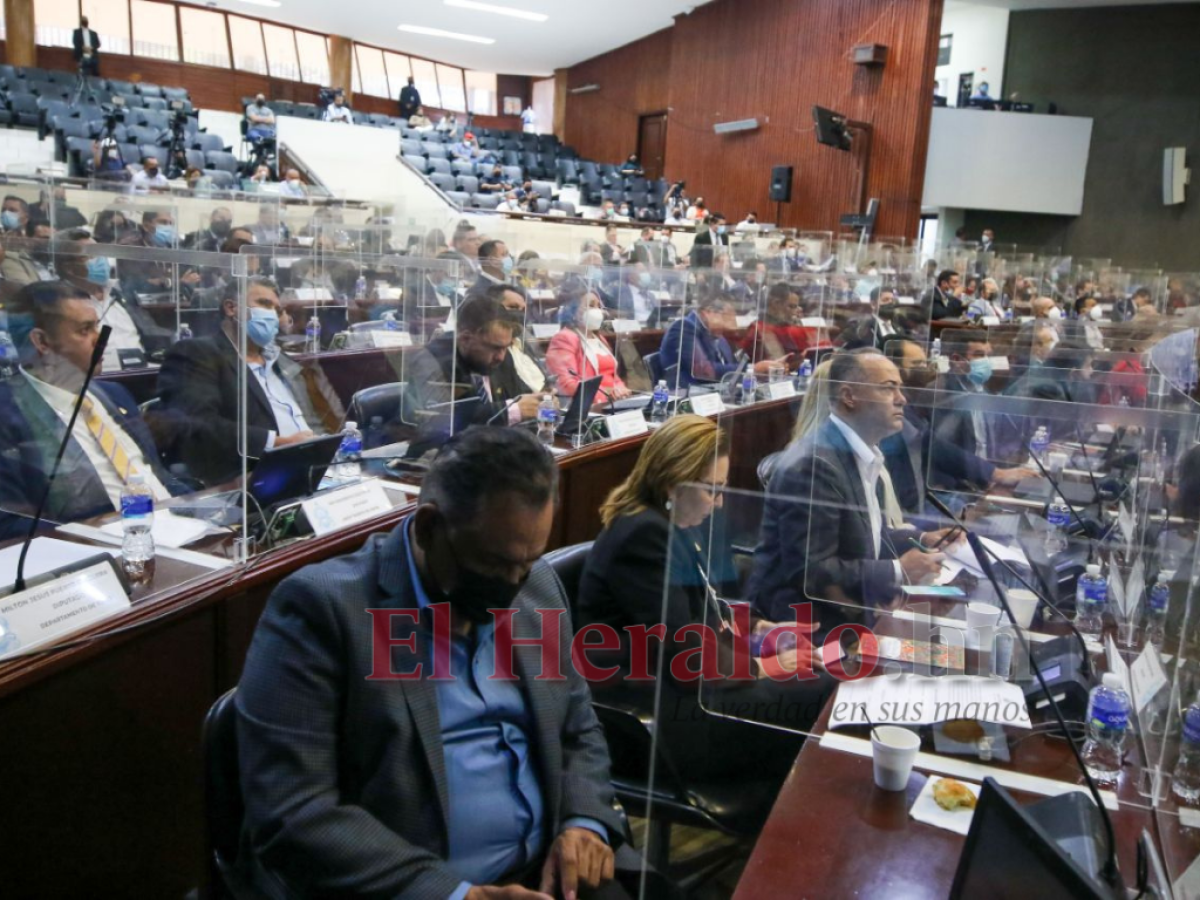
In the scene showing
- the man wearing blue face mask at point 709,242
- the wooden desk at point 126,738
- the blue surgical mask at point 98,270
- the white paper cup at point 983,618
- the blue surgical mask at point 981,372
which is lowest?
the wooden desk at point 126,738

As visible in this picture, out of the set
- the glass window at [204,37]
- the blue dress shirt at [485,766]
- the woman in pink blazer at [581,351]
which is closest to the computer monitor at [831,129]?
the woman in pink blazer at [581,351]

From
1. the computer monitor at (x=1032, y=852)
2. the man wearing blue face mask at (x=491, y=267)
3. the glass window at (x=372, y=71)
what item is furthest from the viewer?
the glass window at (x=372, y=71)

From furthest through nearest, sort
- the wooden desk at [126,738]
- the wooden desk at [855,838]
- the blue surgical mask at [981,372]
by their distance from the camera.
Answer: the blue surgical mask at [981,372] < the wooden desk at [126,738] < the wooden desk at [855,838]

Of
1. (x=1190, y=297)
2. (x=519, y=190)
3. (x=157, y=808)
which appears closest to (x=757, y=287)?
(x=157, y=808)

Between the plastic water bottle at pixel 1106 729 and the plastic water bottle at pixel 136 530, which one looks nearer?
the plastic water bottle at pixel 1106 729

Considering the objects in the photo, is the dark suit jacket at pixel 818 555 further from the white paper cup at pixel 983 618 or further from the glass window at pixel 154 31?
the glass window at pixel 154 31

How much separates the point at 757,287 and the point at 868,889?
16.3ft

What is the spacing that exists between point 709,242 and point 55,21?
10400 millimetres

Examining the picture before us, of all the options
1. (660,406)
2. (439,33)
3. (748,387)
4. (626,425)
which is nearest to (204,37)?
(439,33)

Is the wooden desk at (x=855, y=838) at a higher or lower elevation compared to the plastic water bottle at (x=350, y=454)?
lower

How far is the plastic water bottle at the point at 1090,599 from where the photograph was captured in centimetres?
199

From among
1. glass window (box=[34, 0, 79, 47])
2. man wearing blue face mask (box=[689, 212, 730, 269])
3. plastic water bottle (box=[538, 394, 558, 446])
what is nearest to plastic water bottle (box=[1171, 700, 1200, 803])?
plastic water bottle (box=[538, 394, 558, 446])

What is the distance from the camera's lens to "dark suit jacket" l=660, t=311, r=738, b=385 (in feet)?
17.1

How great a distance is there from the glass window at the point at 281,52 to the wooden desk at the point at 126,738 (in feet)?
53.8
